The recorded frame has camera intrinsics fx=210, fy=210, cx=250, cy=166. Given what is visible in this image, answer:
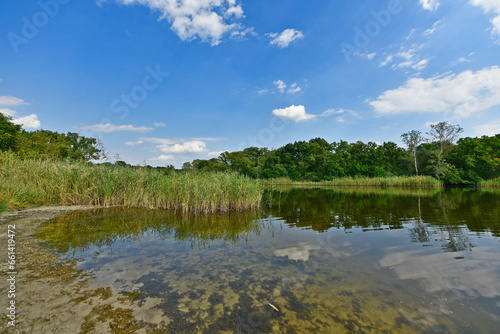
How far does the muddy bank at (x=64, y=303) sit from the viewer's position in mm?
2074

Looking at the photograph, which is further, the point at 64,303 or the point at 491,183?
the point at 491,183

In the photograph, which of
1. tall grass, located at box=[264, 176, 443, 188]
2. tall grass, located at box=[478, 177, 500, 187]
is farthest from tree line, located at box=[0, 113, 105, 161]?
tall grass, located at box=[478, 177, 500, 187]

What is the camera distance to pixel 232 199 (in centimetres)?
998

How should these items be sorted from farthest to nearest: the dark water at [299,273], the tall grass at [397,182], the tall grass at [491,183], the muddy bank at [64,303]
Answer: the tall grass at [397,182] → the tall grass at [491,183] → the dark water at [299,273] → the muddy bank at [64,303]

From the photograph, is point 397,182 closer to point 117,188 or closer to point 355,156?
point 355,156

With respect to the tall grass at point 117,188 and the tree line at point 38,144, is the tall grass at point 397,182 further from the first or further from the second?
the tree line at point 38,144

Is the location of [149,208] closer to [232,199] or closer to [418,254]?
[232,199]

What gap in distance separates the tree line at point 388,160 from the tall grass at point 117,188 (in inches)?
546

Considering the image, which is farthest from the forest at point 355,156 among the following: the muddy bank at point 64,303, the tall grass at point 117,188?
the muddy bank at point 64,303

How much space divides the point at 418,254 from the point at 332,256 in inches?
70.4

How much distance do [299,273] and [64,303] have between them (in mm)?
3161

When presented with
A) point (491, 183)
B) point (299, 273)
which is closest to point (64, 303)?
point (299, 273)

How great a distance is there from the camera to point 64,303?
2453mm

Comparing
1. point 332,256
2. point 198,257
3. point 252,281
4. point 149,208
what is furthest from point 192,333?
point 149,208
